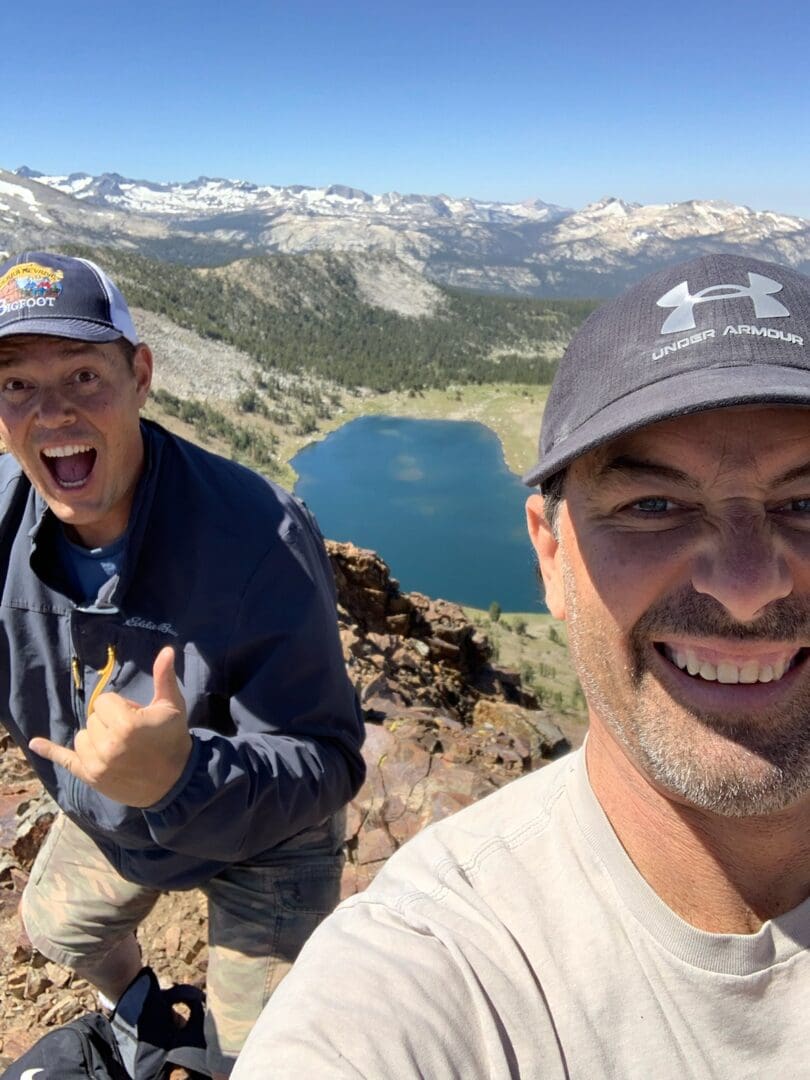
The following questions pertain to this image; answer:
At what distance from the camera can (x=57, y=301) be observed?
8.55 ft

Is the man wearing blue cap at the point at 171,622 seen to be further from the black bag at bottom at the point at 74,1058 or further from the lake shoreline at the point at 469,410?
the lake shoreline at the point at 469,410

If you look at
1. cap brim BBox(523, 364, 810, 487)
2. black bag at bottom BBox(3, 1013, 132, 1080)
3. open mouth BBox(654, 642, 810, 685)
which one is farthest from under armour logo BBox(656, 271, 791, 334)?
black bag at bottom BBox(3, 1013, 132, 1080)

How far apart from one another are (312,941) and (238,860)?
41.0 inches

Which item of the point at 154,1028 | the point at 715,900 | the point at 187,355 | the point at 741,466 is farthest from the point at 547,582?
the point at 187,355

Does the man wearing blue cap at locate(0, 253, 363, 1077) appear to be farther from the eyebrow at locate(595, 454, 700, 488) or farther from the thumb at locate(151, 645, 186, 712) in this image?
the eyebrow at locate(595, 454, 700, 488)

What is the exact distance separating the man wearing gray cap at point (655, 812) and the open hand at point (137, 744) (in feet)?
2.42

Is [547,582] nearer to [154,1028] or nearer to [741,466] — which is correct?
[741,466]

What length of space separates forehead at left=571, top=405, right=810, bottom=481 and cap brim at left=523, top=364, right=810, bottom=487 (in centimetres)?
5

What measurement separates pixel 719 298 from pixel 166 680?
1664mm

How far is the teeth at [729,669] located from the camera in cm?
155

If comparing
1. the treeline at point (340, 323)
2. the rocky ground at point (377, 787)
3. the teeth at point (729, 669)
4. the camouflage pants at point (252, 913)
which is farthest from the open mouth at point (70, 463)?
the treeline at point (340, 323)

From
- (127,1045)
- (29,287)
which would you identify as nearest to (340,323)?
(29,287)

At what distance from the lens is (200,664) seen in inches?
100

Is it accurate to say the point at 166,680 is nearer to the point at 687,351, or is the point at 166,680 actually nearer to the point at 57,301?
the point at 57,301
